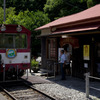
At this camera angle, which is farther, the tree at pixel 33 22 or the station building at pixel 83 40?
the tree at pixel 33 22

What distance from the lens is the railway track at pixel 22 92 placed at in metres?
8.16

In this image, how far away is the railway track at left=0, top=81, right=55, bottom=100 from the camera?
26.8ft

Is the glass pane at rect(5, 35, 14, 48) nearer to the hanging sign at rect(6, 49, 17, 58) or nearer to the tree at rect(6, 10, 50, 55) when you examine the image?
the hanging sign at rect(6, 49, 17, 58)

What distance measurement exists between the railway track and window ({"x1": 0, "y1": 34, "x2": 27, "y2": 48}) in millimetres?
1934

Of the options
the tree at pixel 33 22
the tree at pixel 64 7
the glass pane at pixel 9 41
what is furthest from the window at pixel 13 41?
the tree at pixel 64 7

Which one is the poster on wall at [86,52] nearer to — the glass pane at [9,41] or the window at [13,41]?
the window at [13,41]

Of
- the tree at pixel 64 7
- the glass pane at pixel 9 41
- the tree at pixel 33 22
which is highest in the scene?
the tree at pixel 64 7

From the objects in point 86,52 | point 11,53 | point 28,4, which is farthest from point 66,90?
point 28,4

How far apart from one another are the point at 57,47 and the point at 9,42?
3.72 meters

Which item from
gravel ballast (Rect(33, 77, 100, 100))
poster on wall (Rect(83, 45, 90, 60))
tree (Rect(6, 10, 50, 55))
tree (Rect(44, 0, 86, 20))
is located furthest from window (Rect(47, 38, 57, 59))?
tree (Rect(44, 0, 86, 20))

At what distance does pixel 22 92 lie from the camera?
29.9ft

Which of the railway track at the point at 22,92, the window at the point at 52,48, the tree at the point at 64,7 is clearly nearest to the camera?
the railway track at the point at 22,92

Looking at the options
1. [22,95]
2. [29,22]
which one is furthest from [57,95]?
[29,22]

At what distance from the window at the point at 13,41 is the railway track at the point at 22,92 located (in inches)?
76.1
